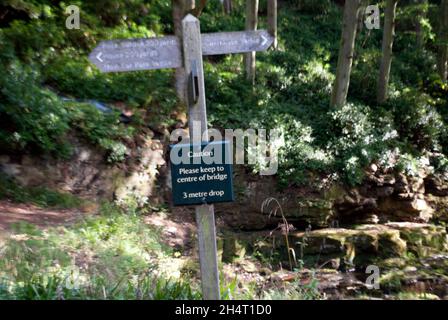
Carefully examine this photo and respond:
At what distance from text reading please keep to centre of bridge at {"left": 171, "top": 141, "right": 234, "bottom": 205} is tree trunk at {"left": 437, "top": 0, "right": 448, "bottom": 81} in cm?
1405

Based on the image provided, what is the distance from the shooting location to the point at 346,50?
13.6 meters

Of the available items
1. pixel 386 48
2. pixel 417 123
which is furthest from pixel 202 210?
pixel 386 48

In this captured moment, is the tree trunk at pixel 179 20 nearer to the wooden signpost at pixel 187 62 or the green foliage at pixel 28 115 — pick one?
the green foliage at pixel 28 115

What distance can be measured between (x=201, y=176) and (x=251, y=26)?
36.6 feet

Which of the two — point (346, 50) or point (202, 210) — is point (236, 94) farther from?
point (202, 210)

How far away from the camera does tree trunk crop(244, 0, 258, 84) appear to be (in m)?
14.0

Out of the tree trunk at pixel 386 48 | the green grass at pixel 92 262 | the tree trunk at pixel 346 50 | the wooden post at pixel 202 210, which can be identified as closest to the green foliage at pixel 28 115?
the green grass at pixel 92 262

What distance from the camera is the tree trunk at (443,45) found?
16625 mm

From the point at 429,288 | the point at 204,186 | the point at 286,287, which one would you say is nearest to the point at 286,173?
the point at 429,288

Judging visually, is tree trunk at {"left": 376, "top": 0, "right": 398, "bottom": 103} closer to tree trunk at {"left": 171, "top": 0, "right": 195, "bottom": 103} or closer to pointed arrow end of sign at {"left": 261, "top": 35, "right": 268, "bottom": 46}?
tree trunk at {"left": 171, "top": 0, "right": 195, "bottom": 103}

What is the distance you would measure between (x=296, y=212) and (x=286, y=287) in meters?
6.01

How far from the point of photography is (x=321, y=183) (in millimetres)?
11711

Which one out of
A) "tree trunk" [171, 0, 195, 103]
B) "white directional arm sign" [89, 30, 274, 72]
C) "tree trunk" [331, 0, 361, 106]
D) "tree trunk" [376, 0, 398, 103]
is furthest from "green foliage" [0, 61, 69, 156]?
"tree trunk" [376, 0, 398, 103]
